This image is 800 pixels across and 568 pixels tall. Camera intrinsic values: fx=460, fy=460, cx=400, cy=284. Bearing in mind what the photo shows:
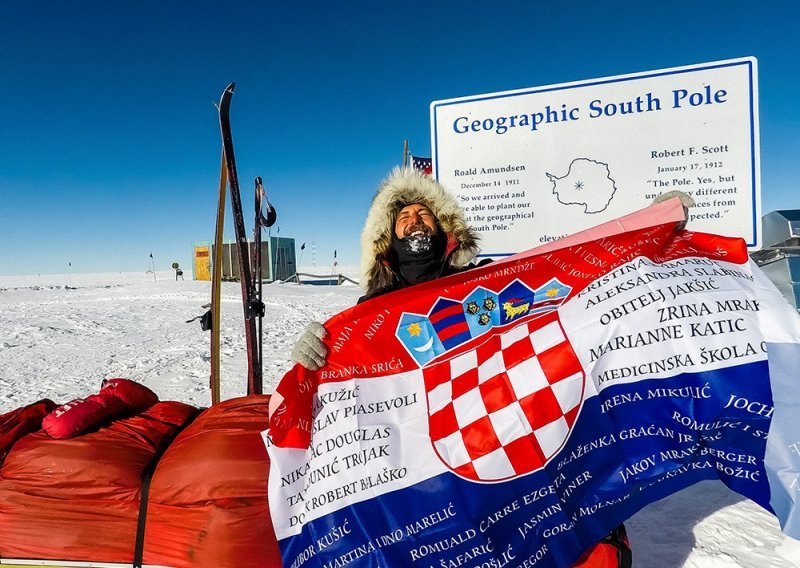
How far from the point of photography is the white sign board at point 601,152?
9.00ft

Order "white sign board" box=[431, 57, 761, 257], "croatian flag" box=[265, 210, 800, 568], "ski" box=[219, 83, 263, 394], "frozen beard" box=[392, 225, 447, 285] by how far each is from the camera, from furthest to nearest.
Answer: "ski" box=[219, 83, 263, 394] → "white sign board" box=[431, 57, 761, 257] → "frozen beard" box=[392, 225, 447, 285] → "croatian flag" box=[265, 210, 800, 568]

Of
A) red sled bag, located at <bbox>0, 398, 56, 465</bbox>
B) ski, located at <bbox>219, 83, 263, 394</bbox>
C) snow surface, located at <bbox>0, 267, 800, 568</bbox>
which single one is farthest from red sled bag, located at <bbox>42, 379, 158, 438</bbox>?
ski, located at <bbox>219, 83, 263, 394</bbox>

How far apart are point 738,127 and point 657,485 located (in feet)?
7.55

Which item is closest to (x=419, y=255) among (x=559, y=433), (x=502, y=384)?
(x=502, y=384)

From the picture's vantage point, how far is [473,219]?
3.16 m

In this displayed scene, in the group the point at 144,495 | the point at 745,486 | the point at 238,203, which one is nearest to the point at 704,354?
the point at 745,486

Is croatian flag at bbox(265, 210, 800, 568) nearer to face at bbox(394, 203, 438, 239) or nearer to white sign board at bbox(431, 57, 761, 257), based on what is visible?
face at bbox(394, 203, 438, 239)

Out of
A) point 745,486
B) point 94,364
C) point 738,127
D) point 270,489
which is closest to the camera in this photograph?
point 745,486

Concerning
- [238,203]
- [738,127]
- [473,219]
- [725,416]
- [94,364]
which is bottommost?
[94,364]

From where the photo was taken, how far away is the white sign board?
2742 millimetres

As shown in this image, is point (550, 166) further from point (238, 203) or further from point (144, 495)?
point (144, 495)

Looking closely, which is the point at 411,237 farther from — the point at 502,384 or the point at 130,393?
the point at 130,393

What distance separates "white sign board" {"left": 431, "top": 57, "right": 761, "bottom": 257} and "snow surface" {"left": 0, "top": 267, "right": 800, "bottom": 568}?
1.61 metres

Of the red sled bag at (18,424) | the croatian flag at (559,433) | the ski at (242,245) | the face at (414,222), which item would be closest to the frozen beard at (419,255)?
the face at (414,222)
